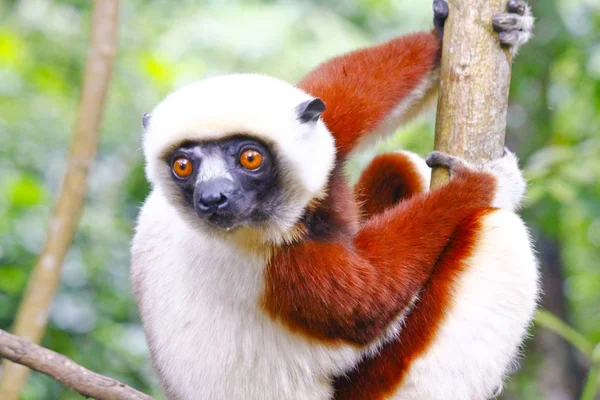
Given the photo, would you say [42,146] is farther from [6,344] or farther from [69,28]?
[6,344]

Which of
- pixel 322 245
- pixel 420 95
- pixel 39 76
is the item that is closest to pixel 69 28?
pixel 39 76

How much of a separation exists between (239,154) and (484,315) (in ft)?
4.85

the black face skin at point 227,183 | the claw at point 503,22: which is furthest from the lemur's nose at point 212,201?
the claw at point 503,22

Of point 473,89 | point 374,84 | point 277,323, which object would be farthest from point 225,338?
point 473,89

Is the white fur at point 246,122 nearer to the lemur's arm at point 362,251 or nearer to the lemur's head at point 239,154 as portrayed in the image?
the lemur's head at point 239,154

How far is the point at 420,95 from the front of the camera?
4.32m

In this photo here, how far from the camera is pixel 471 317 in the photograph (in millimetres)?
3457

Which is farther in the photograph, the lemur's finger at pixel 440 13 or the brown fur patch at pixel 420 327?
the lemur's finger at pixel 440 13

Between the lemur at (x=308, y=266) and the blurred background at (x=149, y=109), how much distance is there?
1.32m

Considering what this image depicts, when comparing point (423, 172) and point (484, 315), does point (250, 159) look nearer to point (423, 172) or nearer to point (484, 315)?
point (484, 315)

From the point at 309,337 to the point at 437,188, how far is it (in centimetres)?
102

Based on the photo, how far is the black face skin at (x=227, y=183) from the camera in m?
3.08

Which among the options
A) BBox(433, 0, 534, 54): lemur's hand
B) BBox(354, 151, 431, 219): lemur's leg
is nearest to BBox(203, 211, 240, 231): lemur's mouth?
BBox(354, 151, 431, 219): lemur's leg

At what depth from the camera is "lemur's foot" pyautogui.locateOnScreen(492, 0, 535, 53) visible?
3676 millimetres
